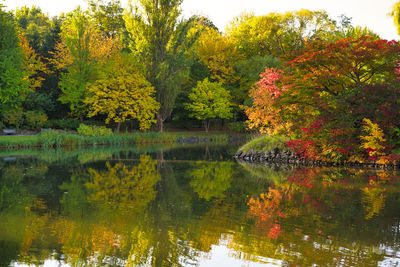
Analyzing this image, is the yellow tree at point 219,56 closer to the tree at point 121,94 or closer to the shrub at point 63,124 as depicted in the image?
the tree at point 121,94

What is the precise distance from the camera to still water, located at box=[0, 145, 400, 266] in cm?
529

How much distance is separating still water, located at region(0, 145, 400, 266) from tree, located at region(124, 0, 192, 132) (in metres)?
21.9

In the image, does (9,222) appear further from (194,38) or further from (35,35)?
(35,35)

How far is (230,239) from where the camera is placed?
19.9ft

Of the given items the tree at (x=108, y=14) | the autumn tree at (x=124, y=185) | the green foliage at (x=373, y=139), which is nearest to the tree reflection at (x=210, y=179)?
the autumn tree at (x=124, y=185)

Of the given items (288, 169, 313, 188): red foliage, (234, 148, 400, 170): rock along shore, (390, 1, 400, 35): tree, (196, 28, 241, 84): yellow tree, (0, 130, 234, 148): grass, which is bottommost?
(0, 130, 234, 148): grass

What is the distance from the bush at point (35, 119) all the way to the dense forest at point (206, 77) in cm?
9

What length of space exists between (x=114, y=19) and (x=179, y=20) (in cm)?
1758

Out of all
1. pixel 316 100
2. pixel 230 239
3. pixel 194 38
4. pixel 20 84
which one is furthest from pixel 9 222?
pixel 194 38

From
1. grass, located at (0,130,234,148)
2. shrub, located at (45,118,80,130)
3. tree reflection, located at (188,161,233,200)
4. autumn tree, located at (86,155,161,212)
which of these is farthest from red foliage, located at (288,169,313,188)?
shrub, located at (45,118,80,130)

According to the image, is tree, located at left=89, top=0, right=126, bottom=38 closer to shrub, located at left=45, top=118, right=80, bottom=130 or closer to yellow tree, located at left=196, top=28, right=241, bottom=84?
yellow tree, located at left=196, top=28, right=241, bottom=84

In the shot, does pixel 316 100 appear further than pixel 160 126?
No

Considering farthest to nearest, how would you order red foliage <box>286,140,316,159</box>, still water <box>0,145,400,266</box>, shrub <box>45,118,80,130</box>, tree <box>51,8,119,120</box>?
tree <box>51,8,119,120</box>, shrub <box>45,118,80,130</box>, red foliage <box>286,140,316,159</box>, still water <box>0,145,400,266</box>

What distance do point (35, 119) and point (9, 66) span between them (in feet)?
17.0
